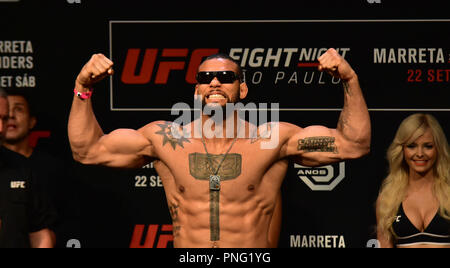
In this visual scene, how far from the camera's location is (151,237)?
16.3ft

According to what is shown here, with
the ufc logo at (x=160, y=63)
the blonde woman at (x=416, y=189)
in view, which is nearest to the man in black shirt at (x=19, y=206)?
the ufc logo at (x=160, y=63)

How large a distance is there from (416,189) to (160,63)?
6.42ft

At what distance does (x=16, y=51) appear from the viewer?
495 centimetres

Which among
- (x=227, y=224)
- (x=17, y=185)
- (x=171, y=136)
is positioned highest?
(x=171, y=136)

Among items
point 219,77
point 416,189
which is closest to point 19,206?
point 219,77

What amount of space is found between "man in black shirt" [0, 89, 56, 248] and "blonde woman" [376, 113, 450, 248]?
7.25 feet

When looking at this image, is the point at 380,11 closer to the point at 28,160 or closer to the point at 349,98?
the point at 349,98

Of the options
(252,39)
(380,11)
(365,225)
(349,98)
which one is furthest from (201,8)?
(365,225)

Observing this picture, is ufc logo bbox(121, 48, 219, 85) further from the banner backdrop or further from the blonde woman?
the blonde woman

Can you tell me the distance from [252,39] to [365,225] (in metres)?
1.52

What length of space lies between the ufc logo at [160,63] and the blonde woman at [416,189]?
4.85 ft

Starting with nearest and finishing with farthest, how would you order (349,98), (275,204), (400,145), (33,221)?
1. (349,98)
2. (275,204)
3. (33,221)
4. (400,145)

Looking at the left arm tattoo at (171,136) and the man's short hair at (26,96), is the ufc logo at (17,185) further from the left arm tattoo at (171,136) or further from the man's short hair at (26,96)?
the left arm tattoo at (171,136)

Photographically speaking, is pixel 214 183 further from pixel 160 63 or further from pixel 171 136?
pixel 160 63
